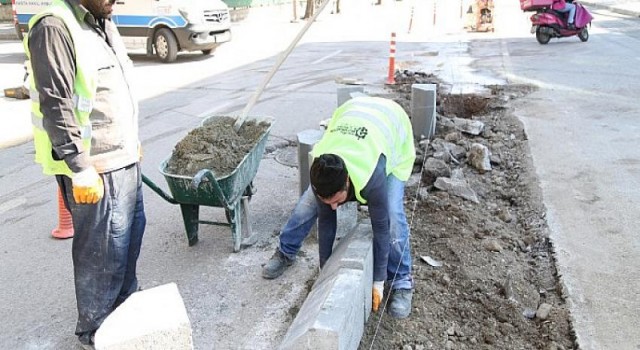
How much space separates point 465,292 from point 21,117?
7.90 metres

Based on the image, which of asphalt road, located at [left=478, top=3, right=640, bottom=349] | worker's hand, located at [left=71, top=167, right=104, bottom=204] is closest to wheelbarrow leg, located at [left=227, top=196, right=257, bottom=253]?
worker's hand, located at [left=71, top=167, right=104, bottom=204]

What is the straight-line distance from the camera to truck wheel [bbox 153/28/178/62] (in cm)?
1399

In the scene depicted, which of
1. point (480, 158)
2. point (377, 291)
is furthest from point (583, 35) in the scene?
point (377, 291)

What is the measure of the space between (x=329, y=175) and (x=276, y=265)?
1.31 metres

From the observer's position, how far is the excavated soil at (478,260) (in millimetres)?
3434

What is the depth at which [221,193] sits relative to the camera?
12.6 feet

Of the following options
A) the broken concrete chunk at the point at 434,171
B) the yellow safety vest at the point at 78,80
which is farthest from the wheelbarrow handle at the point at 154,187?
the broken concrete chunk at the point at 434,171

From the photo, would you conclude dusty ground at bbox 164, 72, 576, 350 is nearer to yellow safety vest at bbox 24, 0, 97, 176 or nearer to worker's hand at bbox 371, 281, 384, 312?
worker's hand at bbox 371, 281, 384, 312

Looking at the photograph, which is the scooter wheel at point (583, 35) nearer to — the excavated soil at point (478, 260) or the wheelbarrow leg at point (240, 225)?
the excavated soil at point (478, 260)

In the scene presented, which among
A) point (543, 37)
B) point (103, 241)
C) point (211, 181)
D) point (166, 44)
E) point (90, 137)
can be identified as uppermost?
point (543, 37)

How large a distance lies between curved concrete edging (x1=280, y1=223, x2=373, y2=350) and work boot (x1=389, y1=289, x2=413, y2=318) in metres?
0.17

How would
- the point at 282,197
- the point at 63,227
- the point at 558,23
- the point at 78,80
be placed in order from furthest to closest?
the point at 558,23 → the point at 282,197 → the point at 63,227 → the point at 78,80

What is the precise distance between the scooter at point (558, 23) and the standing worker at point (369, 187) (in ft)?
42.1

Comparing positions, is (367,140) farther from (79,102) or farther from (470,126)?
(470,126)
